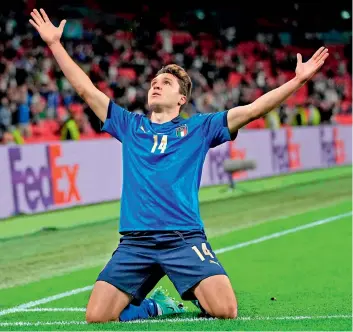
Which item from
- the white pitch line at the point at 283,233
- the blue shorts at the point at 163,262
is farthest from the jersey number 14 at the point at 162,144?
the white pitch line at the point at 283,233

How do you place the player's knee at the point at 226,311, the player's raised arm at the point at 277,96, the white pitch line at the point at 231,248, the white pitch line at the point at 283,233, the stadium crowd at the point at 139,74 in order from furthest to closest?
the stadium crowd at the point at 139,74
the white pitch line at the point at 283,233
the white pitch line at the point at 231,248
the player's knee at the point at 226,311
the player's raised arm at the point at 277,96

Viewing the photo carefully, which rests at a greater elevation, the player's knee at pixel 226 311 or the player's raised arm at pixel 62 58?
the player's raised arm at pixel 62 58

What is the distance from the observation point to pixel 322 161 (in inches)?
1030

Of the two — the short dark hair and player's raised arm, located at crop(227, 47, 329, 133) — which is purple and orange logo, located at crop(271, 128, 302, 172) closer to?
the short dark hair

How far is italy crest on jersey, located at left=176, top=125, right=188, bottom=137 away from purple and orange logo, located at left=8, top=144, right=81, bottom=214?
8.17 metres

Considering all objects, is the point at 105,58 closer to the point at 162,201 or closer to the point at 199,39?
the point at 199,39

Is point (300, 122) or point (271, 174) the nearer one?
point (271, 174)

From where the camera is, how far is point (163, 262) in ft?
22.0

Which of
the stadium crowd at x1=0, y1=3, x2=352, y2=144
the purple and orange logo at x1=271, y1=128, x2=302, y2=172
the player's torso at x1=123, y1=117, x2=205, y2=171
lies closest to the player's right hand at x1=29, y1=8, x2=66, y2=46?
the player's torso at x1=123, y1=117, x2=205, y2=171

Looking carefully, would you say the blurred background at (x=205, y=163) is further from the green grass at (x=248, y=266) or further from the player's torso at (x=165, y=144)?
the player's torso at (x=165, y=144)

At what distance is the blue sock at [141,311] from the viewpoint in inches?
266

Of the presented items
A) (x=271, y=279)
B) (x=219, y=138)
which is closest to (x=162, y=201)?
(x=219, y=138)

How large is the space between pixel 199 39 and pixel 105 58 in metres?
10.4

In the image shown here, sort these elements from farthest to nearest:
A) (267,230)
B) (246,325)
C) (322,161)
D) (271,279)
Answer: (322,161), (267,230), (271,279), (246,325)
